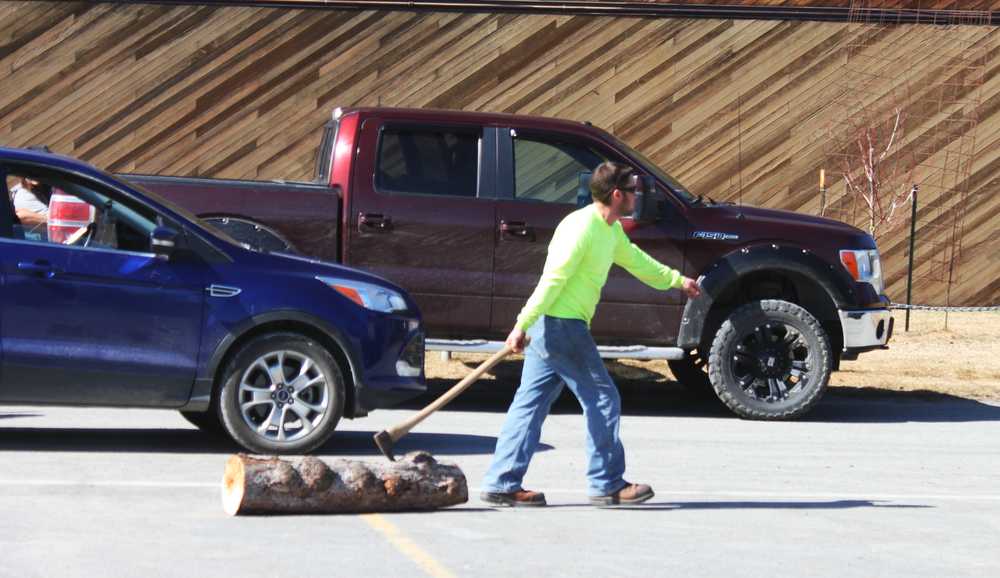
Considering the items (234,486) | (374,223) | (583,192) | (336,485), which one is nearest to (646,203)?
(583,192)

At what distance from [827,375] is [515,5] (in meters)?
6.86

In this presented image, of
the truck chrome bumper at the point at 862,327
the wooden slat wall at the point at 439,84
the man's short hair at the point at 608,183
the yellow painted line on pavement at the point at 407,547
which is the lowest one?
the yellow painted line on pavement at the point at 407,547

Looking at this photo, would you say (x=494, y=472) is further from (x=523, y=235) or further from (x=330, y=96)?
(x=330, y=96)

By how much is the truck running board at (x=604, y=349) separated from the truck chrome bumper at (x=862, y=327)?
3.83ft

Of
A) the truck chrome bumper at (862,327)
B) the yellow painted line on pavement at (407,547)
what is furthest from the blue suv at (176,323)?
the truck chrome bumper at (862,327)

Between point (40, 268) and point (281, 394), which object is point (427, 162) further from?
point (40, 268)

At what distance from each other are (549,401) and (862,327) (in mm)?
4825

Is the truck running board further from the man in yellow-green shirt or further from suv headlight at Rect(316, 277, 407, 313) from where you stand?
the man in yellow-green shirt

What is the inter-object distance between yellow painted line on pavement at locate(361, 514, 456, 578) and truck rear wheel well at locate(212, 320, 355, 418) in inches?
75.9

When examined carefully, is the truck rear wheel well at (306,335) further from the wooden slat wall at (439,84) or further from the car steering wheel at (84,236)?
the wooden slat wall at (439,84)

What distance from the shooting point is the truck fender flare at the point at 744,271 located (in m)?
12.3

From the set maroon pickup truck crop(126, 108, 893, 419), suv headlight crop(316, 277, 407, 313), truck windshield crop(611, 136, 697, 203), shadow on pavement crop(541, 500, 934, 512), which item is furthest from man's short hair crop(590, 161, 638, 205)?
truck windshield crop(611, 136, 697, 203)

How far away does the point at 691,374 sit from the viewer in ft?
46.0

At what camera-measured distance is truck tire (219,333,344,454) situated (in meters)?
9.59
